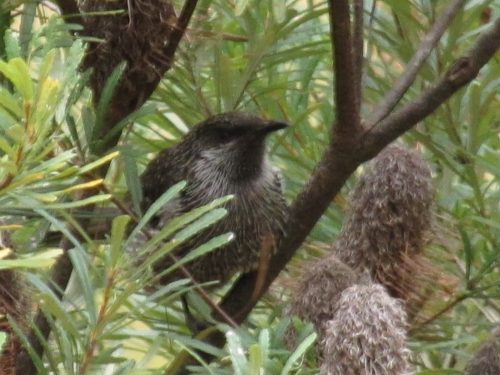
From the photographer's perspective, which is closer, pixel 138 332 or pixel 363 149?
pixel 363 149

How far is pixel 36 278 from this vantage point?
1.38 metres

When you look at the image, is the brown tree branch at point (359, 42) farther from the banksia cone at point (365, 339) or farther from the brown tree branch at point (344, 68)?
the banksia cone at point (365, 339)

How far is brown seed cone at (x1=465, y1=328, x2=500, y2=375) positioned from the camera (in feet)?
5.10

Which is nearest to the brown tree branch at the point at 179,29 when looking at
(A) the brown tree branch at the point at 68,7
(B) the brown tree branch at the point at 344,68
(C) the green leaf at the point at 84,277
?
(A) the brown tree branch at the point at 68,7

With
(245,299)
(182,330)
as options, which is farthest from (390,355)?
(182,330)

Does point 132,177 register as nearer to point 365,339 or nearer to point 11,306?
point 11,306

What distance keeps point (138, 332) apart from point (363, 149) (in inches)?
17.5

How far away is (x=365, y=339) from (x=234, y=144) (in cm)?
149

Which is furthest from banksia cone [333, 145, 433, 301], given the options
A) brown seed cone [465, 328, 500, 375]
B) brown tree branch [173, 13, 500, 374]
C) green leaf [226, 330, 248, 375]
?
green leaf [226, 330, 248, 375]

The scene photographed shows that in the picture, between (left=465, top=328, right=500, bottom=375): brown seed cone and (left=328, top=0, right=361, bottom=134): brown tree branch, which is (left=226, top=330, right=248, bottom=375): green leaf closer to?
(left=465, top=328, right=500, bottom=375): brown seed cone

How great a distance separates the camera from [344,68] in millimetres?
1697

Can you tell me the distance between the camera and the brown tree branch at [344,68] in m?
1.66

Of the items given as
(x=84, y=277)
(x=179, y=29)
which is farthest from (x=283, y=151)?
(x=84, y=277)

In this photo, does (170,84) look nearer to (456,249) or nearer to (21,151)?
(456,249)
